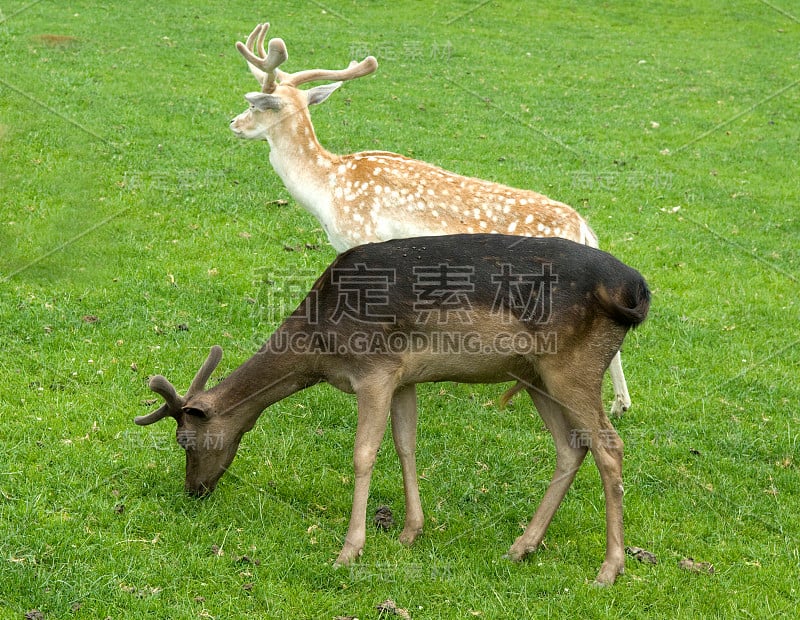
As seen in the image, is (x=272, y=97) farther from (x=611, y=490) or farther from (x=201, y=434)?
(x=611, y=490)

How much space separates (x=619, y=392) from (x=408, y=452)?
2.44 meters

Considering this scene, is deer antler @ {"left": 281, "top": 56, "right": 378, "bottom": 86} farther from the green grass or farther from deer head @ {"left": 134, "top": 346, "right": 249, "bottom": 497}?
deer head @ {"left": 134, "top": 346, "right": 249, "bottom": 497}

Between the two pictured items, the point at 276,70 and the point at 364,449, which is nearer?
the point at 364,449

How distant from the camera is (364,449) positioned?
5.50m

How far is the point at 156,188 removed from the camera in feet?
36.3

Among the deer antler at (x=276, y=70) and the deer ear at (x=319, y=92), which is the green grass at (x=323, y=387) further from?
the deer antler at (x=276, y=70)

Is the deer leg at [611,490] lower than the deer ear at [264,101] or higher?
lower

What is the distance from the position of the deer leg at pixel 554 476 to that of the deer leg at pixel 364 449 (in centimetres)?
97

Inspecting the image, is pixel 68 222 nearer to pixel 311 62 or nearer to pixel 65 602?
Answer: pixel 65 602

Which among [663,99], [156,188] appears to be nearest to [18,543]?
[156,188]

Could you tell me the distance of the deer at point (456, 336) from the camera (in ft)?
17.8

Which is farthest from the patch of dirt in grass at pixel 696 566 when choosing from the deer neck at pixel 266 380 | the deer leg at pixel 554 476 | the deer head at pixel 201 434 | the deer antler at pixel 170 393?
the deer antler at pixel 170 393

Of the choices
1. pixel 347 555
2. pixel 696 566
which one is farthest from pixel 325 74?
pixel 696 566

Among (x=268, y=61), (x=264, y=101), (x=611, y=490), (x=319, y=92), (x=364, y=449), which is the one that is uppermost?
(x=268, y=61)
